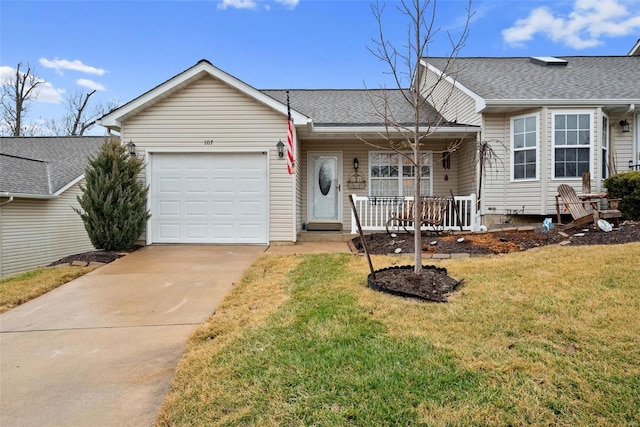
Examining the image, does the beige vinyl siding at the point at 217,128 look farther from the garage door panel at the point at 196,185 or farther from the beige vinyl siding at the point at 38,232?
the beige vinyl siding at the point at 38,232

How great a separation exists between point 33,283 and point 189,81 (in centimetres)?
529

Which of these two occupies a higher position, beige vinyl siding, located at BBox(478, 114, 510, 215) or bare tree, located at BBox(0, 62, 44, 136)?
bare tree, located at BBox(0, 62, 44, 136)

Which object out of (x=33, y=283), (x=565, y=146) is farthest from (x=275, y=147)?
(x=565, y=146)

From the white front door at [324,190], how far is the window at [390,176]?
1.07 metres

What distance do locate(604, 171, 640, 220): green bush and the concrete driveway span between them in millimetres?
8658

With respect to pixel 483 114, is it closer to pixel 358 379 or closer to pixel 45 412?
pixel 358 379

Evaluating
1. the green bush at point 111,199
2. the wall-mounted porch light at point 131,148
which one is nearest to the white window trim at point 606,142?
the green bush at point 111,199

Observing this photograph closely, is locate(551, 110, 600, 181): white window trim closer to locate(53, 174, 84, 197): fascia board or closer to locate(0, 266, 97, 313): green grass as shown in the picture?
locate(0, 266, 97, 313): green grass

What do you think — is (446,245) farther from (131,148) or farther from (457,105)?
(131,148)

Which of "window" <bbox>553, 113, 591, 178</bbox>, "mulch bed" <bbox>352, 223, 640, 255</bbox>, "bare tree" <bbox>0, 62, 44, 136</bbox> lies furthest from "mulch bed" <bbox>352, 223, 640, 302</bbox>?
"bare tree" <bbox>0, 62, 44, 136</bbox>

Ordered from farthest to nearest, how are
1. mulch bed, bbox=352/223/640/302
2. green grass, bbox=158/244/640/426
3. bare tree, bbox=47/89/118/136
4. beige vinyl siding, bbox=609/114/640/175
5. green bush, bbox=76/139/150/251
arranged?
bare tree, bbox=47/89/118/136
beige vinyl siding, bbox=609/114/640/175
green bush, bbox=76/139/150/251
mulch bed, bbox=352/223/640/302
green grass, bbox=158/244/640/426

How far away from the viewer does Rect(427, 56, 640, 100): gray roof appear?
8.93 metres

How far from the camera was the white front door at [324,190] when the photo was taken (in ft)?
36.1

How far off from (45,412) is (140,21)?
641 inches
